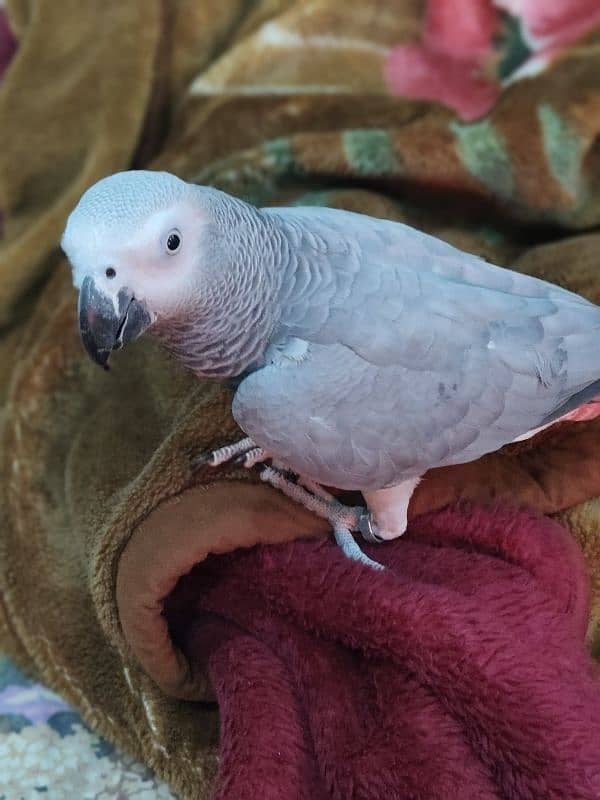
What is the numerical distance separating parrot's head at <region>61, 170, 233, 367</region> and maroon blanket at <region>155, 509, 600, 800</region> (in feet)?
0.91

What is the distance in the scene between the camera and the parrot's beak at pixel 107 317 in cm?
54

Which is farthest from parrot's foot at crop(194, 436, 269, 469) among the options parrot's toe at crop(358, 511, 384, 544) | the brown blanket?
parrot's toe at crop(358, 511, 384, 544)

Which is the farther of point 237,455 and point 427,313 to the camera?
point 237,455

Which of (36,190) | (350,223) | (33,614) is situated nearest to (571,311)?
(350,223)

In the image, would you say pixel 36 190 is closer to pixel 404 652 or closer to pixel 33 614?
pixel 33 614

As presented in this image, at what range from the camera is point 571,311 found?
67 centimetres

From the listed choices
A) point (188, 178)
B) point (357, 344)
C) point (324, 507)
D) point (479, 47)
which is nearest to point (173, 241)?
point (357, 344)

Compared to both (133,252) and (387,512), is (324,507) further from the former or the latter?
(133,252)

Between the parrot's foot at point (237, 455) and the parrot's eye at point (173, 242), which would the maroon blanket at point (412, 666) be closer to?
the parrot's foot at point (237, 455)

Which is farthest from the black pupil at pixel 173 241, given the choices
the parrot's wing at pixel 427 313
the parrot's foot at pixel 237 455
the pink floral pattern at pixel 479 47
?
the pink floral pattern at pixel 479 47

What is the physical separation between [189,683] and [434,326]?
425 mm

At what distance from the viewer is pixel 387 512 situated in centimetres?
70

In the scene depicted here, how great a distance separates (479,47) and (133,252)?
72 centimetres

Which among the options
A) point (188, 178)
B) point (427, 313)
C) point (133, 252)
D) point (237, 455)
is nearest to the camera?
point (133, 252)
